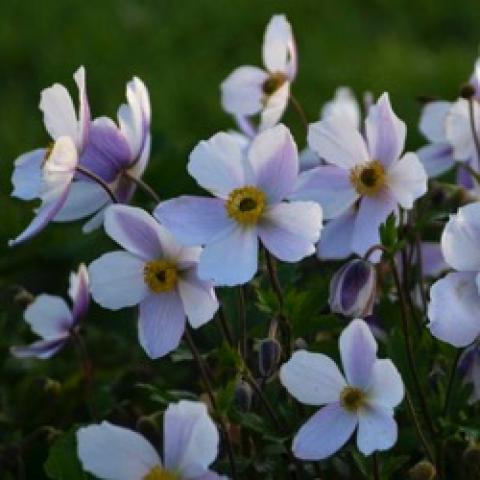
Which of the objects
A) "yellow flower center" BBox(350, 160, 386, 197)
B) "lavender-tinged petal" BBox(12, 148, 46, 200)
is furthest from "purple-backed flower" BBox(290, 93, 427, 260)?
"lavender-tinged petal" BBox(12, 148, 46, 200)

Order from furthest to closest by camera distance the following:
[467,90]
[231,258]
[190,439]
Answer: [467,90] < [231,258] < [190,439]

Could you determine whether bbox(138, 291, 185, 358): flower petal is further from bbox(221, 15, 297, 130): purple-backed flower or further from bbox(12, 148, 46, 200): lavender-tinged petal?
bbox(221, 15, 297, 130): purple-backed flower

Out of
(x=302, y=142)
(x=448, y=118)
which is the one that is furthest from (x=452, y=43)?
(x=448, y=118)

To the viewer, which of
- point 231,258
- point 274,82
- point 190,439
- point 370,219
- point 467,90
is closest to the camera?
point 190,439

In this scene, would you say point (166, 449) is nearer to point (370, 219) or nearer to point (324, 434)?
point (324, 434)

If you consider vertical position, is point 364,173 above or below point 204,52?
above

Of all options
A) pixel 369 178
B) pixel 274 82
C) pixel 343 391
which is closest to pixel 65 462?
pixel 343 391

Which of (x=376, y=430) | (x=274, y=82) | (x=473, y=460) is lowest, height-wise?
(x=473, y=460)
